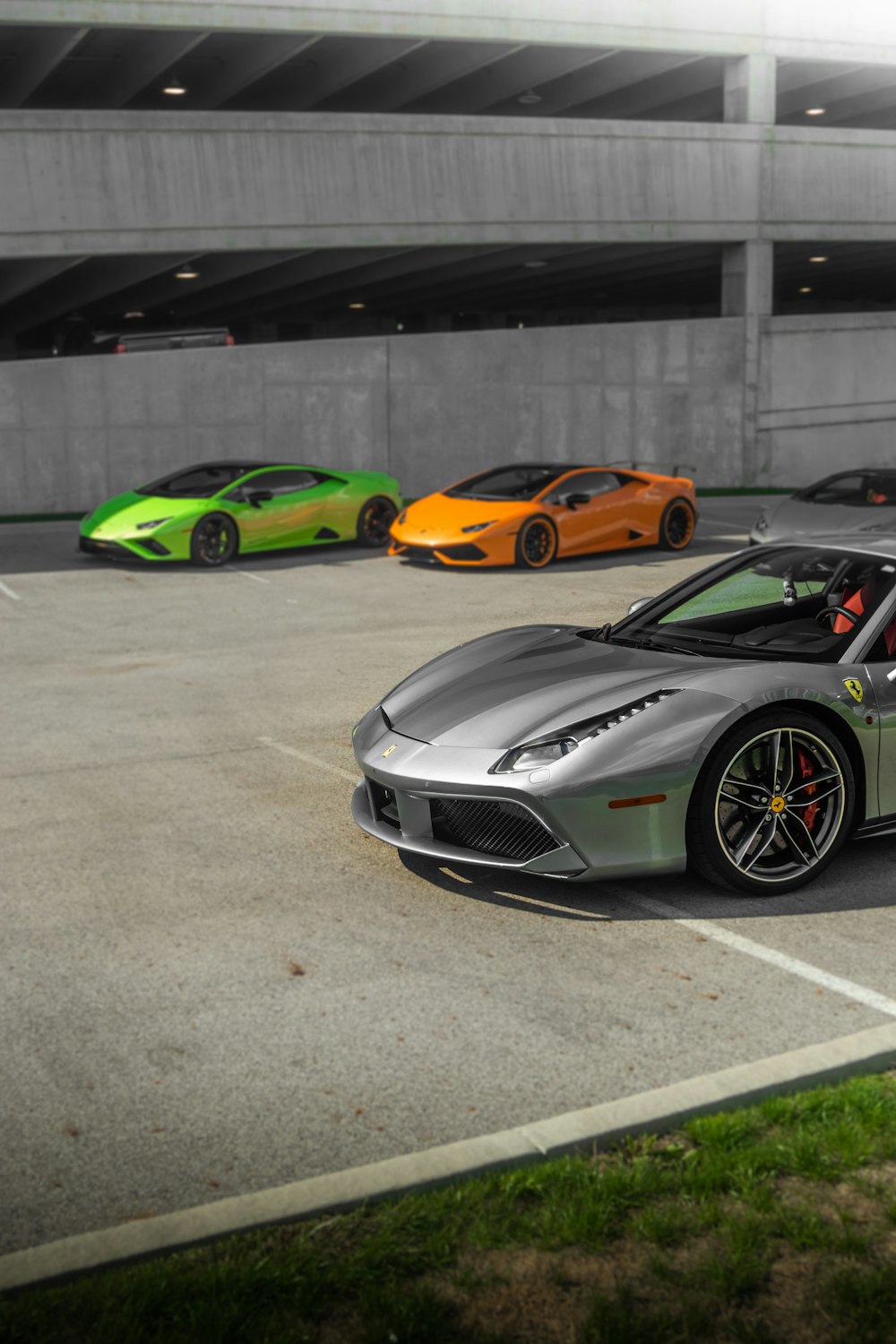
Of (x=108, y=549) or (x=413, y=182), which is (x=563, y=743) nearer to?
(x=108, y=549)

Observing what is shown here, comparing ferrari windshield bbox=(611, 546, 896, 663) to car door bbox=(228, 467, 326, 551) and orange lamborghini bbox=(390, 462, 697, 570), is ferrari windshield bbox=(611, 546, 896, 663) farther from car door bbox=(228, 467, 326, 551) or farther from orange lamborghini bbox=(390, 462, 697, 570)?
car door bbox=(228, 467, 326, 551)

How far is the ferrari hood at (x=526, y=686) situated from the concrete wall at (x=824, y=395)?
23457 mm

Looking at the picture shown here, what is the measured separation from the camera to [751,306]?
92.2 feet

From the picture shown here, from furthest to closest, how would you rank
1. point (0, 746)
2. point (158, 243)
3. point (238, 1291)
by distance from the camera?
point (158, 243), point (0, 746), point (238, 1291)

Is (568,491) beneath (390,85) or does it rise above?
beneath

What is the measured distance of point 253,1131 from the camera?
385 centimetres

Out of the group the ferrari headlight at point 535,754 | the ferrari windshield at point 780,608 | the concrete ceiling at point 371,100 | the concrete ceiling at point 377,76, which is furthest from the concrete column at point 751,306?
the ferrari headlight at point 535,754

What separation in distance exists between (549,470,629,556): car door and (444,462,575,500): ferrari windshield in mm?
223

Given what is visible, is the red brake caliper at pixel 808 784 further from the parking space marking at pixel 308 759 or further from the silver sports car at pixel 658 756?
the parking space marking at pixel 308 759

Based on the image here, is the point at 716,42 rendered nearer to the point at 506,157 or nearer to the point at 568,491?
the point at 506,157

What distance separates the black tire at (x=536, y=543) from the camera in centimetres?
1706

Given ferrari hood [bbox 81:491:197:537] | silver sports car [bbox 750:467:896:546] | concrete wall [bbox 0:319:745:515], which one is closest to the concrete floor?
ferrari hood [bbox 81:491:197:537]

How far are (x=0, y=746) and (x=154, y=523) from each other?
9.19 m

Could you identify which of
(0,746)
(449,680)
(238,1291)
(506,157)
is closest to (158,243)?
(506,157)
